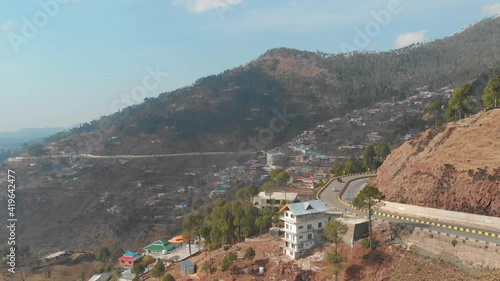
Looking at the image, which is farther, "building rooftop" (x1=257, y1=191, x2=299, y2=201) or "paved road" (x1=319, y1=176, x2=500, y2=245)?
"building rooftop" (x1=257, y1=191, x2=299, y2=201)

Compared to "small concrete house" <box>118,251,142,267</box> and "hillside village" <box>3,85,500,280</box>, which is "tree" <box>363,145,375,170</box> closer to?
"hillside village" <box>3,85,500,280</box>

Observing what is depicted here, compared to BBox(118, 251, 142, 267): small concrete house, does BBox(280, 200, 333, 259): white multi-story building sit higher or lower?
higher

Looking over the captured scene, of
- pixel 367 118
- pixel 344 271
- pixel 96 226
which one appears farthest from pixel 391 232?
pixel 367 118

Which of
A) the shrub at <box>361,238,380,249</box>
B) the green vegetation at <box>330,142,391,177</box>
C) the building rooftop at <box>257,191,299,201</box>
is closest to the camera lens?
the shrub at <box>361,238,380,249</box>

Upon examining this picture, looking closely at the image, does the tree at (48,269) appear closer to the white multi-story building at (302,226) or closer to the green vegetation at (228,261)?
the green vegetation at (228,261)

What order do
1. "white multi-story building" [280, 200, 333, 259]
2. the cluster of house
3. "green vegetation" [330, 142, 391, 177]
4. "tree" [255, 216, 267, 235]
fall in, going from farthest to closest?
"green vegetation" [330, 142, 391, 177] < the cluster of house < "tree" [255, 216, 267, 235] < "white multi-story building" [280, 200, 333, 259]
